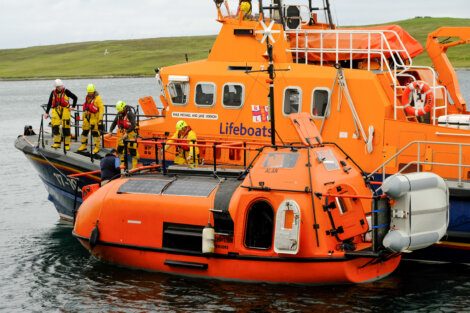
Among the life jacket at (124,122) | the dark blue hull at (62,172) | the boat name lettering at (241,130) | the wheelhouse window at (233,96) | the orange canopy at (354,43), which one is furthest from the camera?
the dark blue hull at (62,172)

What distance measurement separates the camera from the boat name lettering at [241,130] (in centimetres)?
1586

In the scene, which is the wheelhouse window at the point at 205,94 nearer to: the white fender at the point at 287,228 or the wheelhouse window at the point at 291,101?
the wheelhouse window at the point at 291,101

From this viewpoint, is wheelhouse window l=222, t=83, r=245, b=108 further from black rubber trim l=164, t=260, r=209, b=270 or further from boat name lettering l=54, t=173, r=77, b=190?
boat name lettering l=54, t=173, r=77, b=190

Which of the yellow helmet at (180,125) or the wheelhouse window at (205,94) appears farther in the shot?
the wheelhouse window at (205,94)

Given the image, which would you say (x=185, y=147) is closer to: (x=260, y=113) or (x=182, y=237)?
(x=260, y=113)

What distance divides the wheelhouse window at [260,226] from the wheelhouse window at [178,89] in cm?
409

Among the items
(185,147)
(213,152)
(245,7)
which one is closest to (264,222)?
(213,152)

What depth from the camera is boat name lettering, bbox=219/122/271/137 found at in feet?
52.0

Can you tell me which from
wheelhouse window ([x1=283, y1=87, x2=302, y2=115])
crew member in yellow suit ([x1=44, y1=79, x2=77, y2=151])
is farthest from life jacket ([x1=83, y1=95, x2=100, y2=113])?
wheelhouse window ([x1=283, y1=87, x2=302, y2=115])

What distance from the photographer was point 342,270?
12734mm

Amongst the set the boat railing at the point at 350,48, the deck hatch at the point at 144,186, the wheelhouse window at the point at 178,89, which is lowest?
the deck hatch at the point at 144,186

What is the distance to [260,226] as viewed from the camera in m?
13.3

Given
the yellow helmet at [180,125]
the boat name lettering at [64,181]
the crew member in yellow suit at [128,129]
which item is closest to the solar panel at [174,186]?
the yellow helmet at [180,125]

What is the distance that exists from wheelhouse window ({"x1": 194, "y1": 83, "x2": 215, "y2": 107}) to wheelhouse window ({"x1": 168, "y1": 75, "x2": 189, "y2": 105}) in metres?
0.25
